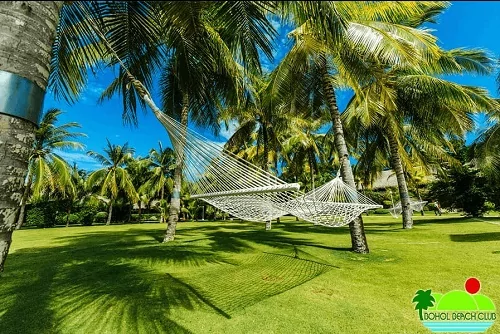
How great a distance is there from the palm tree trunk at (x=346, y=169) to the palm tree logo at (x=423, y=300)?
6.22 ft

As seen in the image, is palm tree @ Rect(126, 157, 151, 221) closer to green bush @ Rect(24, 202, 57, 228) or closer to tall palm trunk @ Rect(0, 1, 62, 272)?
green bush @ Rect(24, 202, 57, 228)

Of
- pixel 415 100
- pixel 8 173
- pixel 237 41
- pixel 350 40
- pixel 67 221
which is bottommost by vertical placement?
pixel 67 221

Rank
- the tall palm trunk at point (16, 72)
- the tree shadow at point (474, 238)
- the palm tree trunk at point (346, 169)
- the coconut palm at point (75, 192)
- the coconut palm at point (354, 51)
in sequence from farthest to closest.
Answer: the coconut palm at point (75, 192) < the tree shadow at point (474, 238) < the palm tree trunk at point (346, 169) < the coconut palm at point (354, 51) < the tall palm trunk at point (16, 72)

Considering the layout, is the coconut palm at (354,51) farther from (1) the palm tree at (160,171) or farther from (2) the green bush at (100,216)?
(2) the green bush at (100,216)

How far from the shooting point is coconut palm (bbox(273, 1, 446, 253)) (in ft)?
12.6

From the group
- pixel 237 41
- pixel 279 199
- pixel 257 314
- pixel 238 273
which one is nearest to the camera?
pixel 257 314

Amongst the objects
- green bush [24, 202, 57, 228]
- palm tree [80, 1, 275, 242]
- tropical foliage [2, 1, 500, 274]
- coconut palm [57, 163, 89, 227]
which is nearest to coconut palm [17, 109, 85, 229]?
tropical foliage [2, 1, 500, 274]

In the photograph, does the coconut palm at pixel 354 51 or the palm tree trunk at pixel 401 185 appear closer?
the coconut palm at pixel 354 51

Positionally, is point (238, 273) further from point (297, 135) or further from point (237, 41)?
point (297, 135)

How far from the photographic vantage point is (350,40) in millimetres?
4277

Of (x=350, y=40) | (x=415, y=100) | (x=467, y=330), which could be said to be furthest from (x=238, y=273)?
(x=415, y=100)

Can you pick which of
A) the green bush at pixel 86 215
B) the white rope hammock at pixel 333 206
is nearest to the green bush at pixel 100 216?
the green bush at pixel 86 215

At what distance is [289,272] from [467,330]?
1976 mm

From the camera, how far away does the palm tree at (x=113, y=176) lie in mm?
15586
